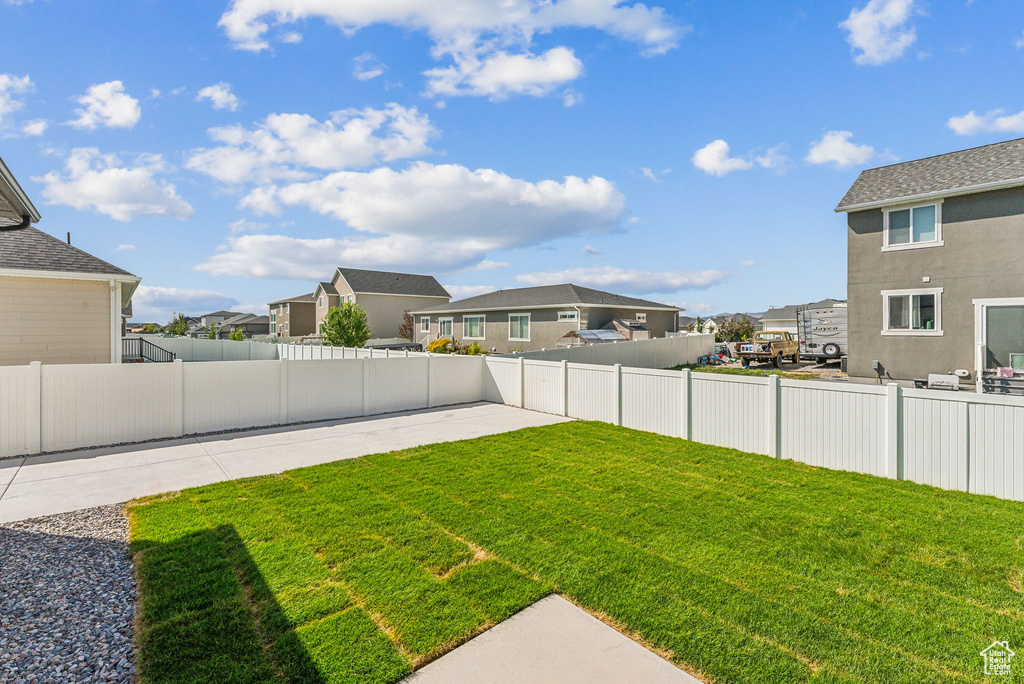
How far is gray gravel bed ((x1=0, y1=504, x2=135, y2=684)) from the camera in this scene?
113 inches

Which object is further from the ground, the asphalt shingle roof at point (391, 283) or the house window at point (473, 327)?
the asphalt shingle roof at point (391, 283)

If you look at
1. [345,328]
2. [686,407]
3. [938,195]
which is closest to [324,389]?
[686,407]

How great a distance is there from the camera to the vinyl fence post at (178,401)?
369 inches

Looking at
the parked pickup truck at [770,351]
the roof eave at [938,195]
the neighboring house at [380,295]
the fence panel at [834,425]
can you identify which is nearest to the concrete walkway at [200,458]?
the fence panel at [834,425]

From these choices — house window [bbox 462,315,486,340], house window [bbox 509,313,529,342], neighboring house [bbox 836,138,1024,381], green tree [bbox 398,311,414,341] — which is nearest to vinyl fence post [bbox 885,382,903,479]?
neighboring house [bbox 836,138,1024,381]

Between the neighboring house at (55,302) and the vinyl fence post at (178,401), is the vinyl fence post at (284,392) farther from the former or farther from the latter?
the neighboring house at (55,302)

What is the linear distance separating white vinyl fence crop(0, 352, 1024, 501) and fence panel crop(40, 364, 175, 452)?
0.06 ft

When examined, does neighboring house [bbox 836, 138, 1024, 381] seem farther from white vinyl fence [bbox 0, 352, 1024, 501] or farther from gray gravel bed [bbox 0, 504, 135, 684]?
gray gravel bed [bbox 0, 504, 135, 684]

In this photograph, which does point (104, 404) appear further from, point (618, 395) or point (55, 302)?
point (618, 395)

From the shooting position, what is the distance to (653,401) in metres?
9.49

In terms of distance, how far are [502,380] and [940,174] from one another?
14.1 metres

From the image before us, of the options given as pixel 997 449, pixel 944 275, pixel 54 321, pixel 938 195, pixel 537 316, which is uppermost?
pixel 938 195

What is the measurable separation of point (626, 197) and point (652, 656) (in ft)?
60.6

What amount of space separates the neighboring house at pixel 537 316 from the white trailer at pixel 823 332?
28.3ft
